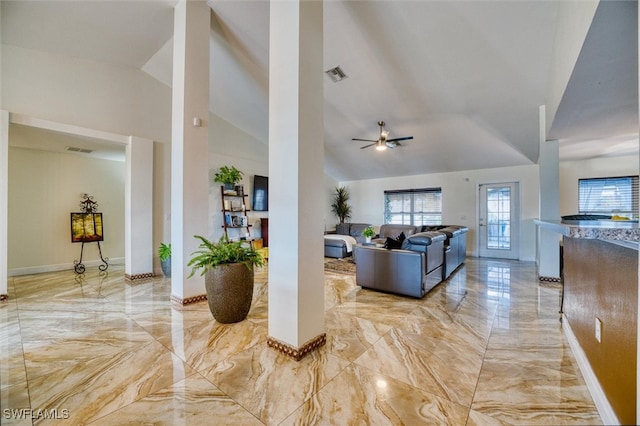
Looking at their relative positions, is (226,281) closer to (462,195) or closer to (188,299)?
(188,299)

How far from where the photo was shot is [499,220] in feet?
21.6

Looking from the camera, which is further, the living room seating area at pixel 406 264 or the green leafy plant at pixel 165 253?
the green leafy plant at pixel 165 253

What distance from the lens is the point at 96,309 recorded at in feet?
9.98

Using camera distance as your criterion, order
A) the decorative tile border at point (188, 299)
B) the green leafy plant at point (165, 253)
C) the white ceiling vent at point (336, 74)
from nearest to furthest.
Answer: the decorative tile border at point (188, 299) < the white ceiling vent at point (336, 74) < the green leafy plant at point (165, 253)

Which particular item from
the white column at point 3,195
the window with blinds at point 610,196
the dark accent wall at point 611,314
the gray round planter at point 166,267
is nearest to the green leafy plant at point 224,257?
the gray round planter at point 166,267

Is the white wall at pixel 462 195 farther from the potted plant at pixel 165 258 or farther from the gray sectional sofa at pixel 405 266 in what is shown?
the potted plant at pixel 165 258

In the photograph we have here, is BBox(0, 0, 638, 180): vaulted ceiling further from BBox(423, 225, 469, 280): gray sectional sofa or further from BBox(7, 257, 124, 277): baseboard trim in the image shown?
BBox(7, 257, 124, 277): baseboard trim

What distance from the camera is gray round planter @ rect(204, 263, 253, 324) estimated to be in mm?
2594

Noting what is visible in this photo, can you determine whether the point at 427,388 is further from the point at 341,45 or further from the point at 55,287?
the point at 55,287

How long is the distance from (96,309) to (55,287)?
5.34 feet

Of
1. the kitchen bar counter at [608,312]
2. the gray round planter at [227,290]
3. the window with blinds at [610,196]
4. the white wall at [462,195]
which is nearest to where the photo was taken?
the kitchen bar counter at [608,312]

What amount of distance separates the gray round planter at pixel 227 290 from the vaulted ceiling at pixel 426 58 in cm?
307

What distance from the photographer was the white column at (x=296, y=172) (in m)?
1.99

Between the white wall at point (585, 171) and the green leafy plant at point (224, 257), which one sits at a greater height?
the white wall at point (585, 171)
